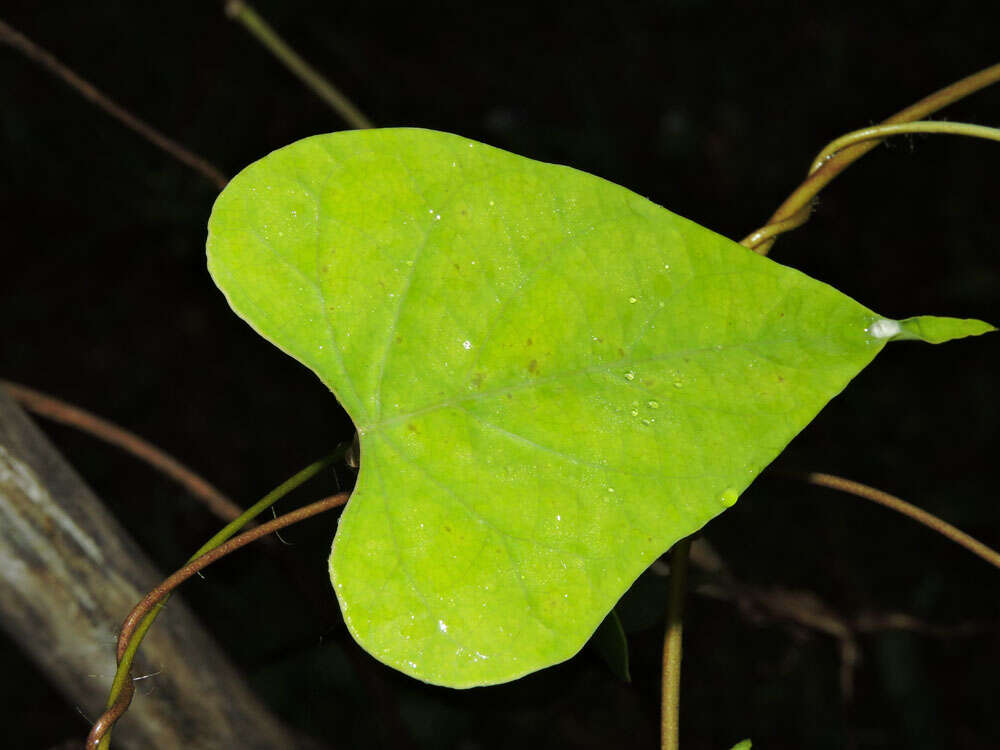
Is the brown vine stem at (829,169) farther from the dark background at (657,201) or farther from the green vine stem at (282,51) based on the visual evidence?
the dark background at (657,201)

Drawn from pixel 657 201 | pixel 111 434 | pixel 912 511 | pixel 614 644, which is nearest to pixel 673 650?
pixel 614 644

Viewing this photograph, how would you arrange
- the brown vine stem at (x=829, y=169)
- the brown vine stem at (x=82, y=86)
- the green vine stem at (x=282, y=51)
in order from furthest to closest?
the green vine stem at (x=282, y=51), the brown vine stem at (x=82, y=86), the brown vine stem at (x=829, y=169)

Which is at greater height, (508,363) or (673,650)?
(508,363)

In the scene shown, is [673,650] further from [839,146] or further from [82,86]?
[82,86]

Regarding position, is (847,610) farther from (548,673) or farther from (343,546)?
(343,546)


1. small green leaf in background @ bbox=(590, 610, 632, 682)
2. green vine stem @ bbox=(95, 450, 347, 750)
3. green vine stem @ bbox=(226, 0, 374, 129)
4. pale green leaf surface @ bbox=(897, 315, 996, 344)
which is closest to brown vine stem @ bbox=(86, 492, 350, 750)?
green vine stem @ bbox=(95, 450, 347, 750)

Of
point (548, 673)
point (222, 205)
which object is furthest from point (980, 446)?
point (222, 205)

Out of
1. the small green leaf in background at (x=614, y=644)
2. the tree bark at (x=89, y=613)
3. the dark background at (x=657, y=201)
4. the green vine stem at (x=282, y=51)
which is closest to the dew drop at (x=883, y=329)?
the small green leaf in background at (x=614, y=644)
